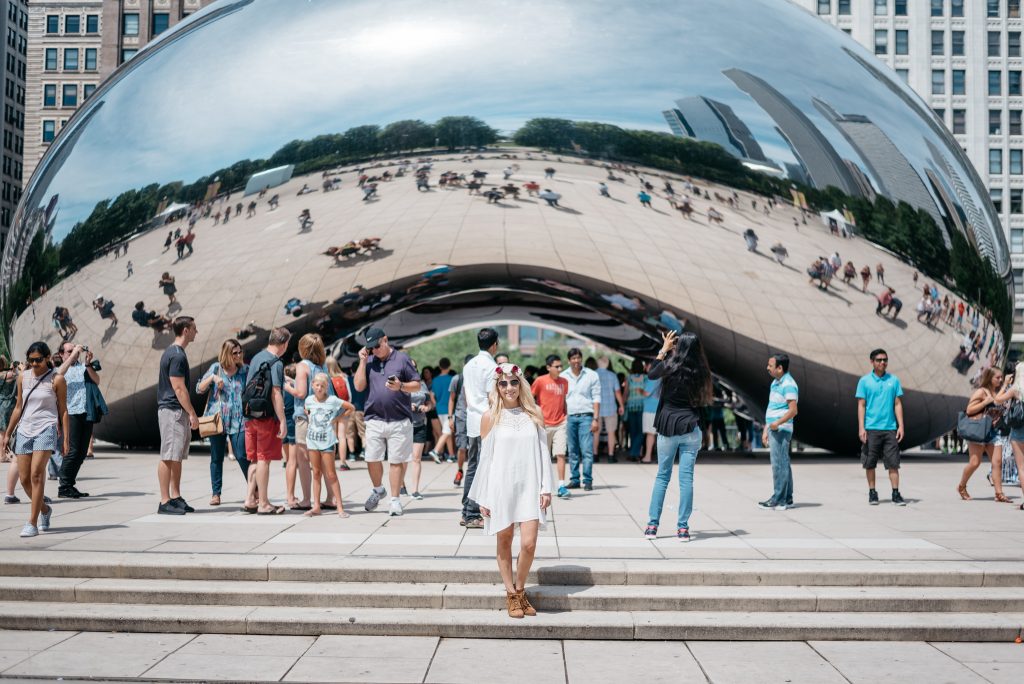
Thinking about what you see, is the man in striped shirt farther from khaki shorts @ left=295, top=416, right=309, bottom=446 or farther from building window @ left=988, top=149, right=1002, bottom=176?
building window @ left=988, top=149, right=1002, bottom=176

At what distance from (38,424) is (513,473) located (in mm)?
4288

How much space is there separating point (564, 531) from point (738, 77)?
7.45 metres

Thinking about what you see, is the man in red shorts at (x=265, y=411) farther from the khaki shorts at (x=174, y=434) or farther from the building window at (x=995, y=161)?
the building window at (x=995, y=161)

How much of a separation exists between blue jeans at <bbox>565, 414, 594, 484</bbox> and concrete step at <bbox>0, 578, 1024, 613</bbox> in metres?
4.97

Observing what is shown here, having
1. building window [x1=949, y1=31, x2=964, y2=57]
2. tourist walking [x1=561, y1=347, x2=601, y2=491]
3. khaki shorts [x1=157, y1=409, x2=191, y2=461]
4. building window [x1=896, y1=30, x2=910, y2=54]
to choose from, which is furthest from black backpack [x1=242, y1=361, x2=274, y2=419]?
building window [x1=949, y1=31, x2=964, y2=57]

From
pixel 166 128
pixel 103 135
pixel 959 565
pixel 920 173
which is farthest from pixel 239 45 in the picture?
pixel 959 565

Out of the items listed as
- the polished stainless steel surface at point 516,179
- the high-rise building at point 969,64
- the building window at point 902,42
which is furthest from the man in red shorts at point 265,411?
the building window at point 902,42

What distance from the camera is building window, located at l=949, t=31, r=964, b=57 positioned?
6931 centimetres

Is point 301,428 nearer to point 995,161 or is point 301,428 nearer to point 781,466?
point 781,466

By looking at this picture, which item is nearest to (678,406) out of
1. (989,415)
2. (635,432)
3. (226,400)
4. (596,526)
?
(596,526)

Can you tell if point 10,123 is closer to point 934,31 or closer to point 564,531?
point 934,31

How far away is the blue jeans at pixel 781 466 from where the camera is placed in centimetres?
953

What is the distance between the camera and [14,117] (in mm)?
82375

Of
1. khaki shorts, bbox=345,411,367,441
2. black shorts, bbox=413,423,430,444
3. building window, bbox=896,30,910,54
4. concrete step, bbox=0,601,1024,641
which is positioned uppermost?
building window, bbox=896,30,910,54
